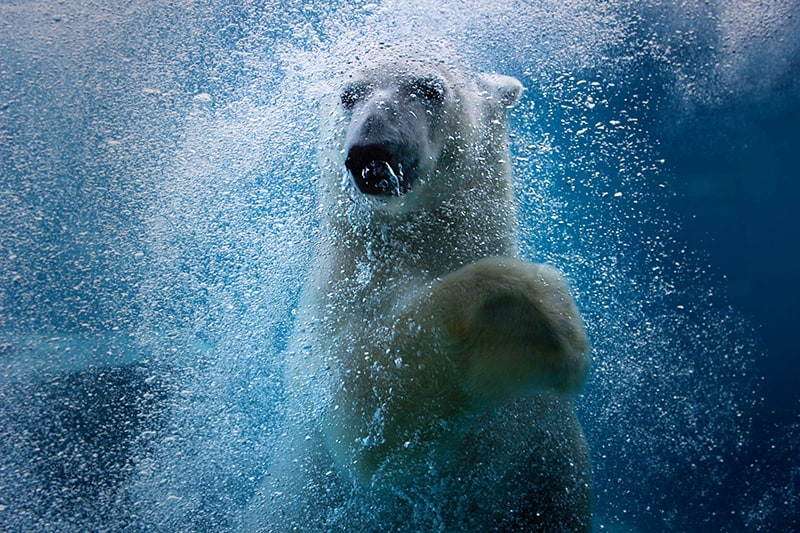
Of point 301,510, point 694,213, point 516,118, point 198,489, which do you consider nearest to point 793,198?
point 694,213

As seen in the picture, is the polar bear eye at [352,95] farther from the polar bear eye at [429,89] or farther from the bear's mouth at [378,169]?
the bear's mouth at [378,169]

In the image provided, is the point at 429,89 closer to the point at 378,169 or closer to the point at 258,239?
the point at 378,169

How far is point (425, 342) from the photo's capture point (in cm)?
152

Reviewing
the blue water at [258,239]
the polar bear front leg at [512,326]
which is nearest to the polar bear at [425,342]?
the polar bear front leg at [512,326]

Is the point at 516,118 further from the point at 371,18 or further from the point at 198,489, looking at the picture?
the point at 198,489

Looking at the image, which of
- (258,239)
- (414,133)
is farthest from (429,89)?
(258,239)

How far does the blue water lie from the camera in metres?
1.58

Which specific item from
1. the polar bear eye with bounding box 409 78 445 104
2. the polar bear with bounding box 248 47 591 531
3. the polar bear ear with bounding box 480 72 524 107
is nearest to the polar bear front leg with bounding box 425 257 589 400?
the polar bear with bounding box 248 47 591 531

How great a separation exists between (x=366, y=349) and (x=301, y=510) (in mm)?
544

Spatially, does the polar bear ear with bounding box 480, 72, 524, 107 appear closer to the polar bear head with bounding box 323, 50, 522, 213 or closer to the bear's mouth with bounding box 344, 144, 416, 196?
the polar bear head with bounding box 323, 50, 522, 213

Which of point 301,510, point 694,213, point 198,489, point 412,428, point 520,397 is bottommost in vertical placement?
point 301,510

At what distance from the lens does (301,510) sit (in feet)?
5.34

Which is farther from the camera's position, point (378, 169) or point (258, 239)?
point (258, 239)

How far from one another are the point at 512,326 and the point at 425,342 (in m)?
0.27
